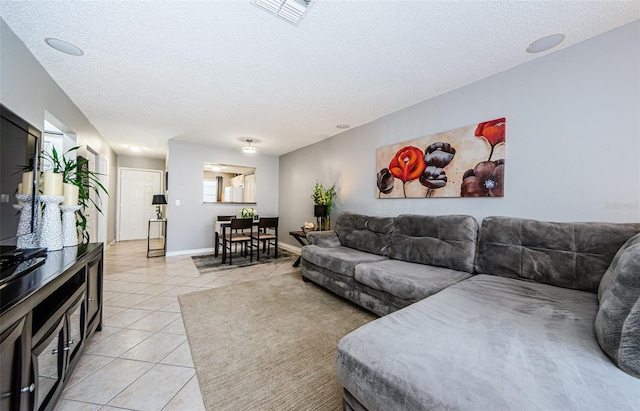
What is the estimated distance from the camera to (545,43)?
206 centimetres

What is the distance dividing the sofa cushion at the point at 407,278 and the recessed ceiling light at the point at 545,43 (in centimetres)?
203

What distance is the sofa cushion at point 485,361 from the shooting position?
2.68 feet

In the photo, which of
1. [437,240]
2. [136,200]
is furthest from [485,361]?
[136,200]

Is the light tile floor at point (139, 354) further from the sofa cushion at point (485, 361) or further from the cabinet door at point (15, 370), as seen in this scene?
the sofa cushion at point (485, 361)

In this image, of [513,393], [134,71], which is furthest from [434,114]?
[134,71]

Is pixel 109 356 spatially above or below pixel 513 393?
below

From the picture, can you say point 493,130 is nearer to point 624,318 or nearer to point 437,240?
point 437,240

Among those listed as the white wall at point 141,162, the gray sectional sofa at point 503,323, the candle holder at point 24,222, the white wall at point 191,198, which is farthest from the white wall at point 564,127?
the white wall at point 141,162

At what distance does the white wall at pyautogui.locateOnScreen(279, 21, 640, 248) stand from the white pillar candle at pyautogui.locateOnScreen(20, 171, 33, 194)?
3620 mm

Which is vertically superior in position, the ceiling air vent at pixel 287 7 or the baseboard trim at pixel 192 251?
the ceiling air vent at pixel 287 7

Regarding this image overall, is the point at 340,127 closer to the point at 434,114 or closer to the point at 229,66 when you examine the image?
the point at 434,114

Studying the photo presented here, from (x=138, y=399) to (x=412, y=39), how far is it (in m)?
3.07

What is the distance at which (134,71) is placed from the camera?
248 centimetres

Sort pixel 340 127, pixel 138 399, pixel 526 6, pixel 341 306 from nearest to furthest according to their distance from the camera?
pixel 138 399
pixel 526 6
pixel 341 306
pixel 340 127
